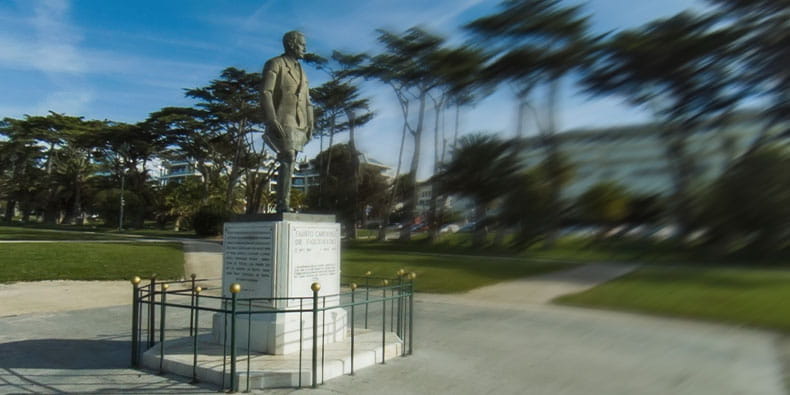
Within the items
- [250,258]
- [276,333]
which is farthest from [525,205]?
[276,333]

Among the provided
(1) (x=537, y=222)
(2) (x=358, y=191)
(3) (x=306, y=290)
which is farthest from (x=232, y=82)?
(3) (x=306, y=290)

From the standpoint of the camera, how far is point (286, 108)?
5664 millimetres

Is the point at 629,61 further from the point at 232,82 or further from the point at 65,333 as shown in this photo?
the point at 232,82

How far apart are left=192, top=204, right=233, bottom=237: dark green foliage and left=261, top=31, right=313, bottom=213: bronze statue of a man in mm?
26772

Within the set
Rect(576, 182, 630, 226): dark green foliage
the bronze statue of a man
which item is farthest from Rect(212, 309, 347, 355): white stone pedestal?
Rect(576, 182, 630, 226): dark green foliage

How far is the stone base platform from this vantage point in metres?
4.29

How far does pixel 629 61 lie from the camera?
1692 cm

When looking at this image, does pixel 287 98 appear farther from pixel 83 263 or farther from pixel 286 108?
pixel 83 263

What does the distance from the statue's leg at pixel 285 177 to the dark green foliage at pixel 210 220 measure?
26.7 m

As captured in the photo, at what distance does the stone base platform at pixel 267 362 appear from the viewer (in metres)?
4.29

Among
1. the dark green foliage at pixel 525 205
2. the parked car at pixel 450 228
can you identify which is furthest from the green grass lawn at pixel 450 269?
the parked car at pixel 450 228

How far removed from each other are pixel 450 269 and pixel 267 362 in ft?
33.4

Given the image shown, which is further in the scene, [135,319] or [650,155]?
[650,155]

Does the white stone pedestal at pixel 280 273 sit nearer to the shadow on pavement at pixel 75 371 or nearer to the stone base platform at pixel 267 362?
the stone base platform at pixel 267 362
